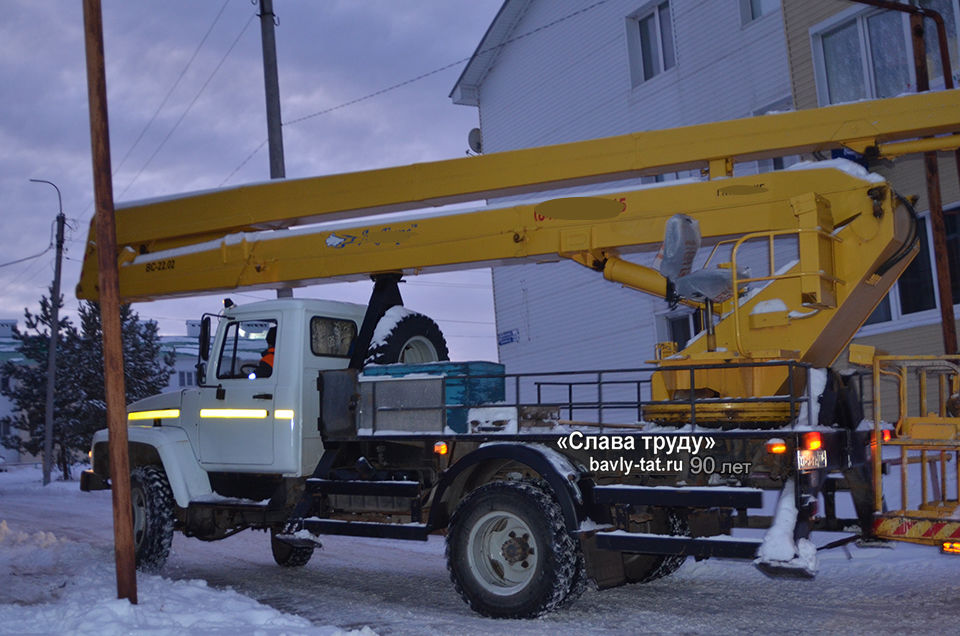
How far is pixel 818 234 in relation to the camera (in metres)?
7.54

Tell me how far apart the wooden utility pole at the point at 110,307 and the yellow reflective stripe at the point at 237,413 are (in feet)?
6.36

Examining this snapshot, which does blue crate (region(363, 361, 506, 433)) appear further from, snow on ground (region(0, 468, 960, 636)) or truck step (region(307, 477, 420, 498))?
snow on ground (region(0, 468, 960, 636))

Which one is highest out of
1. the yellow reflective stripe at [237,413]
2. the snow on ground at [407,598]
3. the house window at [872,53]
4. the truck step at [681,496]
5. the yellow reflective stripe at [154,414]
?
the house window at [872,53]

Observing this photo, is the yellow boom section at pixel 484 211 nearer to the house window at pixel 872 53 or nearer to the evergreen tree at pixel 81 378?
the house window at pixel 872 53

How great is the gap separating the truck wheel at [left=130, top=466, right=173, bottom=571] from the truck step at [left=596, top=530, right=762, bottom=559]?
4.91 metres

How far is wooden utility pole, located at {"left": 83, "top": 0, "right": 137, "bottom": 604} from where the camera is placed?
7836 mm

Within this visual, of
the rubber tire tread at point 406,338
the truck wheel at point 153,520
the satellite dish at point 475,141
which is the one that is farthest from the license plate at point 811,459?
the satellite dish at point 475,141

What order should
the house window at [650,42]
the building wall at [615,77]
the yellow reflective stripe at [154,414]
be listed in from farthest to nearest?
the house window at [650,42] < the building wall at [615,77] < the yellow reflective stripe at [154,414]

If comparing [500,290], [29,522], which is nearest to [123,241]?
[29,522]

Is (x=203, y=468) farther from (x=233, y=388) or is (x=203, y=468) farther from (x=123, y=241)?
(x=123, y=241)

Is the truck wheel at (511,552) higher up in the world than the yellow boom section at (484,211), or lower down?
lower down

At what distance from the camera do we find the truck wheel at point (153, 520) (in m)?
10.1

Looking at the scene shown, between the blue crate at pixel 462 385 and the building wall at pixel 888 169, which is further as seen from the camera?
the building wall at pixel 888 169

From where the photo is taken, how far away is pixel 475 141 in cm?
2766
